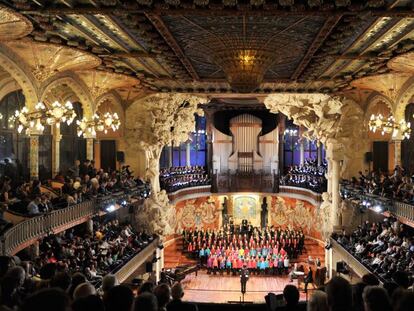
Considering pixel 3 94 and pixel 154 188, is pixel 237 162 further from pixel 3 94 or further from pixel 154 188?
pixel 3 94

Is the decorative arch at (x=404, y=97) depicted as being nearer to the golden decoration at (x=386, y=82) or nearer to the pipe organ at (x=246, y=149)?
the golden decoration at (x=386, y=82)

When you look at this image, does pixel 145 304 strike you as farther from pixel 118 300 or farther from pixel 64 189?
pixel 64 189

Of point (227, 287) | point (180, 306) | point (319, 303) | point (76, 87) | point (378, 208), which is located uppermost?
point (76, 87)

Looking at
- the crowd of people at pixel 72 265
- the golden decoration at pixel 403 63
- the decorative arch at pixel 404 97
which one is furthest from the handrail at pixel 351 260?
the crowd of people at pixel 72 265

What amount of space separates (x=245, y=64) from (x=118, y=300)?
756 centimetres

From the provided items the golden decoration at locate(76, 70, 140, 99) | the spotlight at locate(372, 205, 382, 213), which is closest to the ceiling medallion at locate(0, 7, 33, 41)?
the golden decoration at locate(76, 70, 140, 99)

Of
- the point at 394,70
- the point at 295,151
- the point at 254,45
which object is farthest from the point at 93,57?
the point at 295,151

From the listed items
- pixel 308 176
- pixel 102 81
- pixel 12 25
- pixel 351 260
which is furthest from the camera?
pixel 308 176

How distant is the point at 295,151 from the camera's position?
30.2 metres

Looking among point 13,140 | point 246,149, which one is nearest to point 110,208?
point 13,140

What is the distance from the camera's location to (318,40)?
434 inches

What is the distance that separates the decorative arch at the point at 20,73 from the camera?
12.6 meters

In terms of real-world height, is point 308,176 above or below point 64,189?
below

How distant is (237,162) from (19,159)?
14.2 metres
